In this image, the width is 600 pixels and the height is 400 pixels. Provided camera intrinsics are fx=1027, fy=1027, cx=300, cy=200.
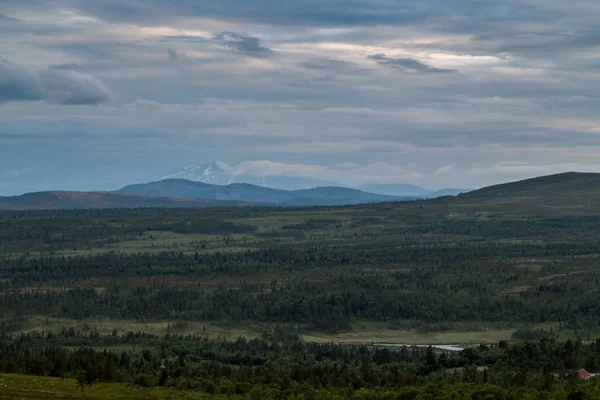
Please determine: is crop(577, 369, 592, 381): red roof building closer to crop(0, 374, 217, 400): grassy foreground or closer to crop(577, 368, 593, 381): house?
crop(577, 368, 593, 381): house

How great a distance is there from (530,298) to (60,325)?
82.1 meters

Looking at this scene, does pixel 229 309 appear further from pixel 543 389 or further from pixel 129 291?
pixel 543 389

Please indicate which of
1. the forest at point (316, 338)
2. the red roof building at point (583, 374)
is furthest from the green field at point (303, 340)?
the red roof building at point (583, 374)

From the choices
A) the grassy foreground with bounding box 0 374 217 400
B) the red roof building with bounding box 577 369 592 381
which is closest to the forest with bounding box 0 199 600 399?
Answer: the grassy foreground with bounding box 0 374 217 400

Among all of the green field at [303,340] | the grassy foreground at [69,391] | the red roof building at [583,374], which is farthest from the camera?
the red roof building at [583,374]

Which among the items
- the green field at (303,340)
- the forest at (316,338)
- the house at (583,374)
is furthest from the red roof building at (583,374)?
the green field at (303,340)

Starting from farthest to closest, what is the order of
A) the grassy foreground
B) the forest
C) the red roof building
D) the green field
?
the red roof building → the forest → the green field → the grassy foreground

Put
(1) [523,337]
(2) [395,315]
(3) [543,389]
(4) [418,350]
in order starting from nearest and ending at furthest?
(3) [543,389] → (4) [418,350] → (1) [523,337] → (2) [395,315]

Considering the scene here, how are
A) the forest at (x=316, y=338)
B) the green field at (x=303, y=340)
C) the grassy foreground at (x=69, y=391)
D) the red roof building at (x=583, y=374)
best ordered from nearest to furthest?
1. the grassy foreground at (x=69, y=391)
2. the green field at (x=303, y=340)
3. the forest at (x=316, y=338)
4. the red roof building at (x=583, y=374)

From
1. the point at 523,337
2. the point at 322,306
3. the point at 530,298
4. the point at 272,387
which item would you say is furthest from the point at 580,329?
the point at 272,387

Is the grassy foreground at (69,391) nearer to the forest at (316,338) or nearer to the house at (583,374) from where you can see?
the forest at (316,338)

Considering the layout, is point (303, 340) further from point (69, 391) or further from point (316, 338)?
point (69, 391)

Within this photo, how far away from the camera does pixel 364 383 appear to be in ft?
342

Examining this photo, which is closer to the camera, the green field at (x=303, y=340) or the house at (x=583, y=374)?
the green field at (x=303, y=340)
